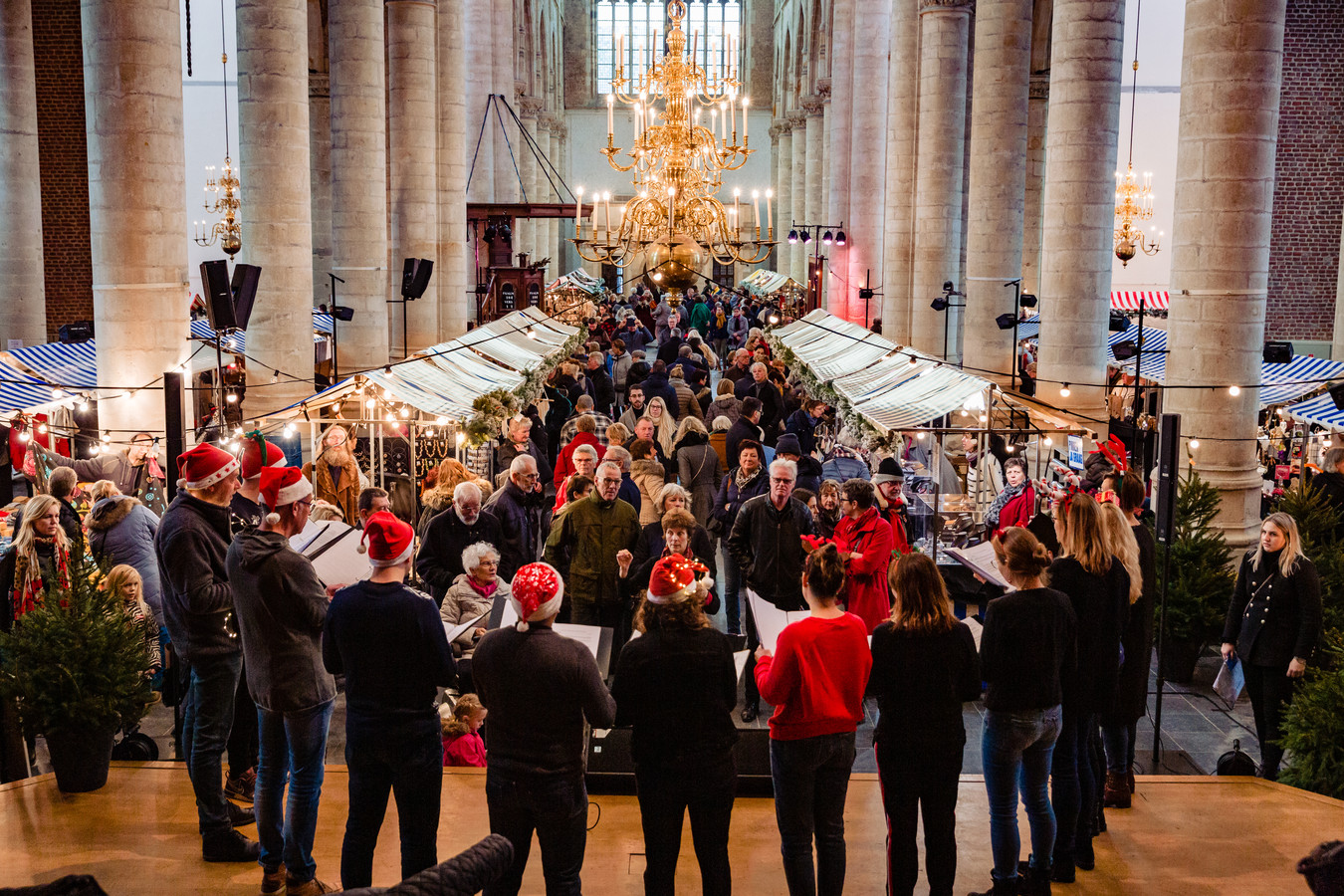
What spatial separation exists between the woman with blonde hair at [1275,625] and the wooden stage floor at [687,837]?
0.76 meters

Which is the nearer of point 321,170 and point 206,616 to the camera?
point 206,616

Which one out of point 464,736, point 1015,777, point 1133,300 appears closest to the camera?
point 1015,777

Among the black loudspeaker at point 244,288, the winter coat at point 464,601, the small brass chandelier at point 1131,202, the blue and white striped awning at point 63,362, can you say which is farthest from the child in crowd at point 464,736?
the small brass chandelier at point 1131,202

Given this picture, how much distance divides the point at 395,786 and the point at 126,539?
173 inches

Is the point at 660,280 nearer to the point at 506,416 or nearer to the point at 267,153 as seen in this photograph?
the point at 506,416

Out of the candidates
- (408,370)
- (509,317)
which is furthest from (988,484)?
(509,317)

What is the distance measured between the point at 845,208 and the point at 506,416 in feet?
68.3

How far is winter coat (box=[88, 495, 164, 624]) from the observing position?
26.1 feet

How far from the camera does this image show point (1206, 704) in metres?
8.24

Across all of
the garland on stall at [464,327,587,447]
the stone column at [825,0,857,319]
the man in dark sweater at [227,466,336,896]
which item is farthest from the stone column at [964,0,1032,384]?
the man in dark sweater at [227,466,336,896]

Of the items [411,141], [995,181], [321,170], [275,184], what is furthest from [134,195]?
[321,170]

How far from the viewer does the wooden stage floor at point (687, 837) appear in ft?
16.9

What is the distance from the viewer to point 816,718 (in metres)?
4.58

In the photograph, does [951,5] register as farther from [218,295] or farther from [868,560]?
[868,560]
